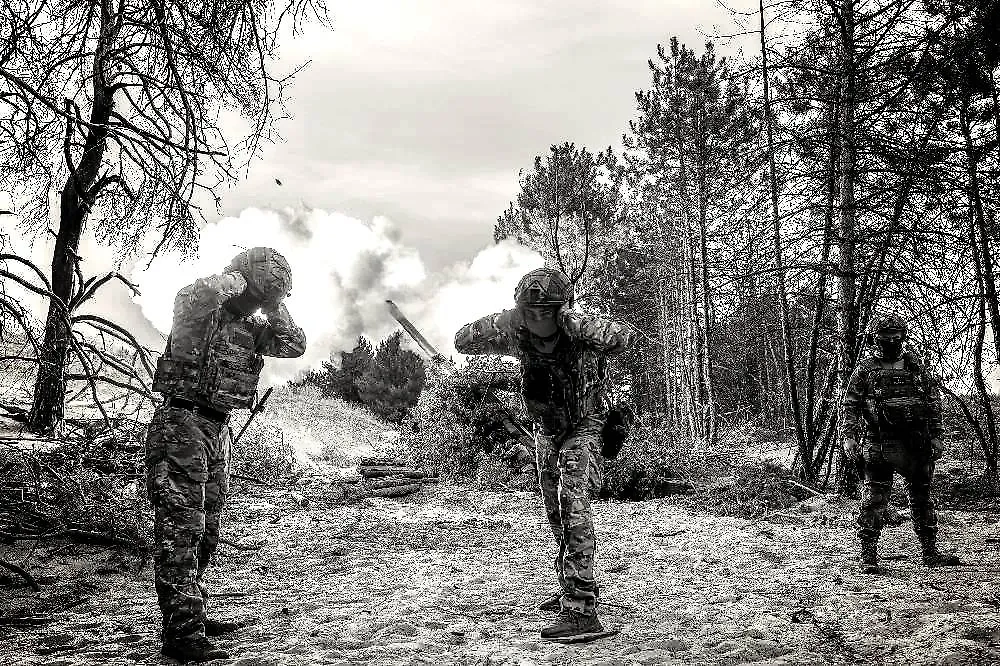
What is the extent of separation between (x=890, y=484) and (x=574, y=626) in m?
3.26

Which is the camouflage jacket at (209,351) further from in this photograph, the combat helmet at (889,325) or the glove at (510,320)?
the combat helmet at (889,325)

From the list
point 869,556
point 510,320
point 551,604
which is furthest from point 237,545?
point 869,556

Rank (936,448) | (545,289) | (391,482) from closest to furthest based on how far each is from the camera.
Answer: (545,289) < (936,448) < (391,482)

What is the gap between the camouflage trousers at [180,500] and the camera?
390 cm

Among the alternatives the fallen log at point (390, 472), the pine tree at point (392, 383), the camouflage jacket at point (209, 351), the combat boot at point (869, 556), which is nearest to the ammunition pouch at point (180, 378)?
the camouflage jacket at point (209, 351)

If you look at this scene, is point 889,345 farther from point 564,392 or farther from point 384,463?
point 384,463

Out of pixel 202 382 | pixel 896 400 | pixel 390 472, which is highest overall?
pixel 202 382

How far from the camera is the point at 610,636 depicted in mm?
4141

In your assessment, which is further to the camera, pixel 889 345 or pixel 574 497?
pixel 889 345

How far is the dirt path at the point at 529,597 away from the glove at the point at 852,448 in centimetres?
89

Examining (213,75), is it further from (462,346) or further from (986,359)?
(986,359)

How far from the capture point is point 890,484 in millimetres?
5840

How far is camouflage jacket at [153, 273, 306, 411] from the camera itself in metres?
4.21

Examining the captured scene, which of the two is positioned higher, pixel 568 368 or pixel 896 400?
pixel 568 368
